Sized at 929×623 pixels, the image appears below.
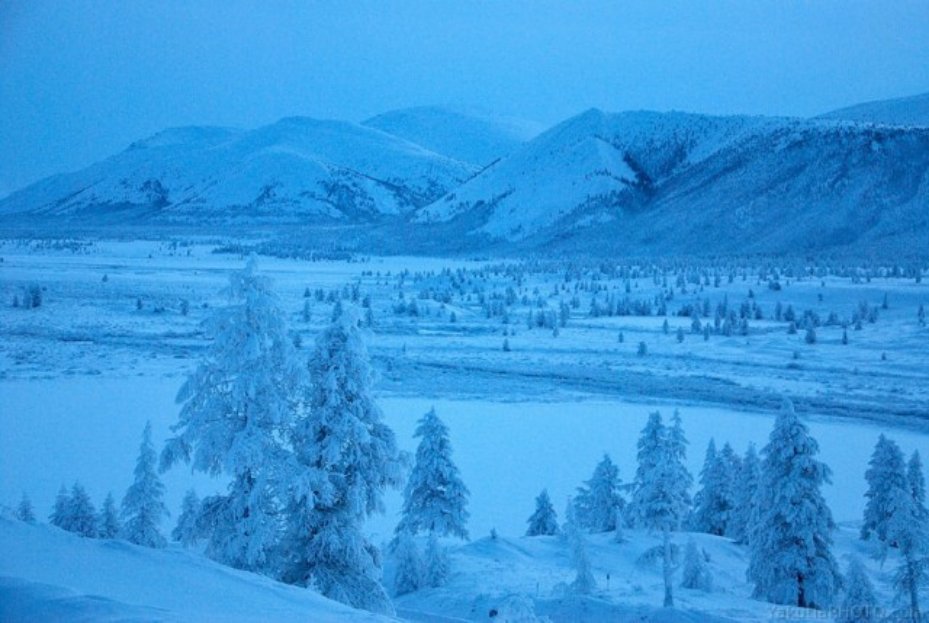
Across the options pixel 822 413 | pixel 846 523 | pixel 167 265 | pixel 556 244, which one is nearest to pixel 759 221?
pixel 556 244

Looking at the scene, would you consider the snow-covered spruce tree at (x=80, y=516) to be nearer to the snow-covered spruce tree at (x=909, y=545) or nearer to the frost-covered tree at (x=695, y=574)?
the frost-covered tree at (x=695, y=574)

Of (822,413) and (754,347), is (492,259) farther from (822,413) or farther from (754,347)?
(822,413)

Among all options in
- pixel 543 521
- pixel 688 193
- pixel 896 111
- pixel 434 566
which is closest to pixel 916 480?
pixel 543 521

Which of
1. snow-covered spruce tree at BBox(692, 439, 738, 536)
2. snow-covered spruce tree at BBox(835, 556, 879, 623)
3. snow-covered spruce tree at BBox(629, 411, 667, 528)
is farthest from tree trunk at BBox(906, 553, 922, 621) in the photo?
snow-covered spruce tree at BBox(692, 439, 738, 536)

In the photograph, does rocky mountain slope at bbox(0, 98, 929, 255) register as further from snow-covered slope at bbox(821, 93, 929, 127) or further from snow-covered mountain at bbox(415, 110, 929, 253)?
snow-covered slope at bbox(821, 93, 929, 127)

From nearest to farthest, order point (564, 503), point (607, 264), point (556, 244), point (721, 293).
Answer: point (564, 503) < point (721, 293) < point (607, 264) < point (556, 244)

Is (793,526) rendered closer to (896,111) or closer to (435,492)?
(435,492)
